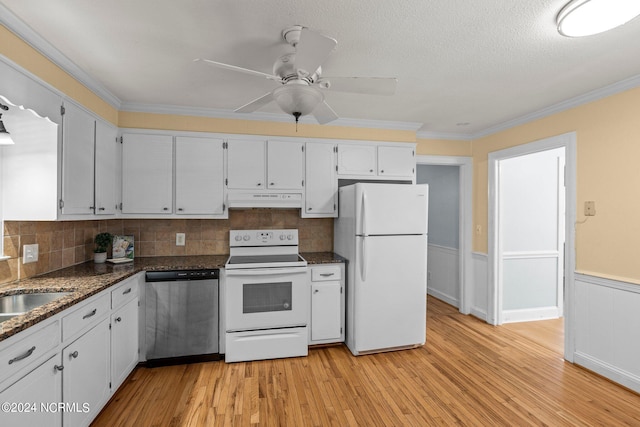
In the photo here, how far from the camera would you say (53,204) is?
6.79 feet

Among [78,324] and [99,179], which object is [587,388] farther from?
[99,179]

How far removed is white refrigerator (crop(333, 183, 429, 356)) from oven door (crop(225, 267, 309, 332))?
1.69 feet

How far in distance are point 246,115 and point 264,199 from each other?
3.02ft

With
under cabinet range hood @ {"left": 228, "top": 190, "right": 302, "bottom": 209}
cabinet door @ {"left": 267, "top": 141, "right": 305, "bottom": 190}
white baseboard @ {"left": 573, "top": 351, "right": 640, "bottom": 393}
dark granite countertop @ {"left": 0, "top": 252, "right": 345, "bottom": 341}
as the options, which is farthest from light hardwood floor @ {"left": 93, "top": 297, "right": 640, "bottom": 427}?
cabinet door @ {"left": 267, "top": 141, "right": 305, "bottom": 190}

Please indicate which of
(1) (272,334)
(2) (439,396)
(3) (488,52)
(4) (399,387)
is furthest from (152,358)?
(3) (488,52)

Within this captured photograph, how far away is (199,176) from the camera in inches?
129

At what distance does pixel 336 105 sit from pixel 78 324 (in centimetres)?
265

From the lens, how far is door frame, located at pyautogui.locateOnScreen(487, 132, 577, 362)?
2992 millimetres

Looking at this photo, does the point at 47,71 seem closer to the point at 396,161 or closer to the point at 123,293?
the point at 123,293

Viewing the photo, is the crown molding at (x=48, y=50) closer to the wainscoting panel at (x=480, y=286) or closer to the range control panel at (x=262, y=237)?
the range control panel at (x=262, y=237)

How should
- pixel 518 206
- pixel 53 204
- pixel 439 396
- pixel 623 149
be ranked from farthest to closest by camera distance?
1. pixel 518 206
2. pixel 623 149
3. pixel 439 396
4. pixel 53 204

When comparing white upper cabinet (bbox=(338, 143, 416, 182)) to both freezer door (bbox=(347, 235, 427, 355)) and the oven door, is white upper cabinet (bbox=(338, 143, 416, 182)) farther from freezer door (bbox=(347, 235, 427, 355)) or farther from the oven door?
the oven door

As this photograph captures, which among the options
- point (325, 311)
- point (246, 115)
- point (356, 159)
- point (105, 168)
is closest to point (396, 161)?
point (356, 159)

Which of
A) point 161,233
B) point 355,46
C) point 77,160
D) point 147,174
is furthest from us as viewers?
point 161,233
